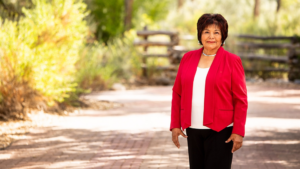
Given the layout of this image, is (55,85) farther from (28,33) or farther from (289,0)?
(289,0)

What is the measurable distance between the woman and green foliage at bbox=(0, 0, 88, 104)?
5.22 m

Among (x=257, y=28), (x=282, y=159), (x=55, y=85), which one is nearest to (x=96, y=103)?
(x=55, y=85)

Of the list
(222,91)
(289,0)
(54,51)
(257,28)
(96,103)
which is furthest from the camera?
(289,0)

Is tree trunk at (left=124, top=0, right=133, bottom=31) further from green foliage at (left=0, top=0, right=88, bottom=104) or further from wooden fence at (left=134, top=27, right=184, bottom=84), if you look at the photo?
green foliage at (left=0, top=0, right=88, bottom=104)

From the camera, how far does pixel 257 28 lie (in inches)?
790

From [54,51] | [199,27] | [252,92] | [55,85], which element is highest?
[199,27]

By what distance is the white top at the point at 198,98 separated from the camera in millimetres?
2916

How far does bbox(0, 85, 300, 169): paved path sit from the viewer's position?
5.16 meters

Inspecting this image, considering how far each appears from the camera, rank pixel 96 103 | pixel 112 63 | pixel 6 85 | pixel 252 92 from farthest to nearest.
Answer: pixel 112 63 → pixel 252 92 → pixel 96 103 → pixel 6 85

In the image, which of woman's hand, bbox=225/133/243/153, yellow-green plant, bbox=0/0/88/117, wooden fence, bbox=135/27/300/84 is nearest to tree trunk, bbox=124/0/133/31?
wooden fence, bbox=135/27/300/84

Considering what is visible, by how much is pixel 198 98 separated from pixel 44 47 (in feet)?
19.4

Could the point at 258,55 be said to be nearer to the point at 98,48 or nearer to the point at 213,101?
the point at 98,48

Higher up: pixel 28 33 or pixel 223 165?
pixel 28 33

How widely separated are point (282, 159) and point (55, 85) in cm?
499
